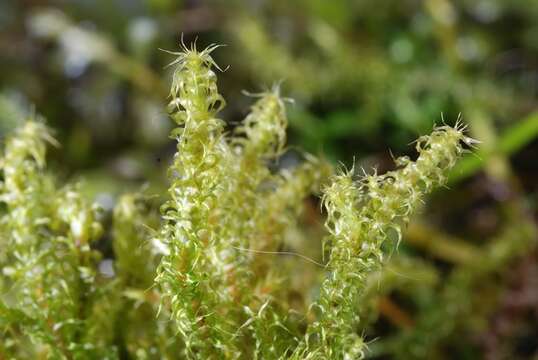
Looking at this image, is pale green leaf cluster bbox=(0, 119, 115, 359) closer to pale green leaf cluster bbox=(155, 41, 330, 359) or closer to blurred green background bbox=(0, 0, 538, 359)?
pale green leaf cluster bbox=(155, 41, 330, 359)

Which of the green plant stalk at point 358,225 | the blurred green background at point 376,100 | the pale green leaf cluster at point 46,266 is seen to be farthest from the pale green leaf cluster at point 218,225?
the blurred green background at point 376,100

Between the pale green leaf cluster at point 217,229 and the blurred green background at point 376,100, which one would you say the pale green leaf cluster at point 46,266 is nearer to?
the pale green leaf cluster at point 217,229

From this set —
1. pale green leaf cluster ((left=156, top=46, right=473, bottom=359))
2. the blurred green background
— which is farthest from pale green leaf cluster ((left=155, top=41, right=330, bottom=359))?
the blurred green background

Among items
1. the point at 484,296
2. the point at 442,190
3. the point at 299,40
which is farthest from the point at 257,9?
the point at 484,296

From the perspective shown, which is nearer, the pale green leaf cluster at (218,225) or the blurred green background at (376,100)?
the pale green leaf cluster at (218,225)

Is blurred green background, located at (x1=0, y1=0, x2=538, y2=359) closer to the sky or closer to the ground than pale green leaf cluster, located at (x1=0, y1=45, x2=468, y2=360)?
closer to the sky

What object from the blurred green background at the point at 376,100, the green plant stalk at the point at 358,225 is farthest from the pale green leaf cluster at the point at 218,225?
the blurred green background at the point at 376,100

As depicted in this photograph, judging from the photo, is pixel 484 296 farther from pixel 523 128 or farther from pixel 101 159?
pixel 101 159

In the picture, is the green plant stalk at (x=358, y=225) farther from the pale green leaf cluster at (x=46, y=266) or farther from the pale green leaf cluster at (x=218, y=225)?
the pale green leaf cluster at (x=46, y=266)

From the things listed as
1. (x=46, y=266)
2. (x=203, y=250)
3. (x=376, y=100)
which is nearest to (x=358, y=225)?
(x=203, y=250)

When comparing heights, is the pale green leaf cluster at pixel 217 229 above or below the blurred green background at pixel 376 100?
below
